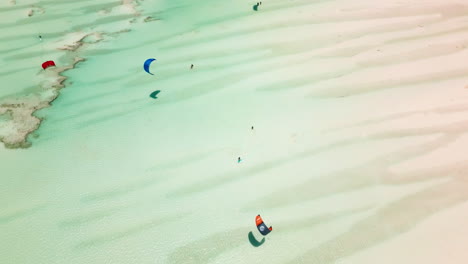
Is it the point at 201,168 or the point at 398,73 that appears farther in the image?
the point at 398,73

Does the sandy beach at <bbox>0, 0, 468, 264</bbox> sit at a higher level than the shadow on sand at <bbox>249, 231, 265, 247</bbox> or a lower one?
higher

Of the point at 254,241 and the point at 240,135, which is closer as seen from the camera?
the point at 254,241

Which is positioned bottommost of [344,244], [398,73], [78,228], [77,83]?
[344,244]

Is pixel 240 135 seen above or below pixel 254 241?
above

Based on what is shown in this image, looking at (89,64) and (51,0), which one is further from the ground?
(51,0)

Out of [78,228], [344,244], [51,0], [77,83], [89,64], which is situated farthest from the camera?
[51,0]

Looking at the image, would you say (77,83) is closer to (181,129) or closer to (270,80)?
(181,129)

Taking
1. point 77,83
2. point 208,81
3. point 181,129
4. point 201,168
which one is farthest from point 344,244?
point 77,83

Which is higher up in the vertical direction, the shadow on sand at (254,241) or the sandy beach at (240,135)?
the sandy beach at (240,135)
